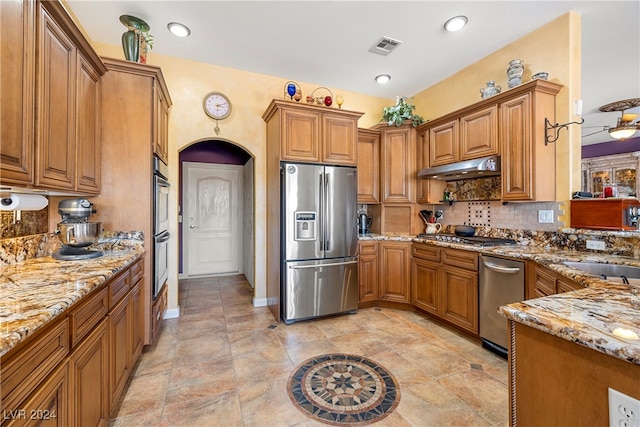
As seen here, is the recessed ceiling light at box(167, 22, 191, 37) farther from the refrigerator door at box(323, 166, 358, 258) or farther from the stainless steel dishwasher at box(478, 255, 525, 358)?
the stainless steel dishwasher at box(478, 255, 525, 358)

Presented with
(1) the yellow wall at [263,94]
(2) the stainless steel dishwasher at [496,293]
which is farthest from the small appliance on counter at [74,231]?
(2) the stainless steel dishwasher at [496,293]

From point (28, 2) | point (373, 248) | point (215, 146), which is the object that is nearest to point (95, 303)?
point (28, 2)

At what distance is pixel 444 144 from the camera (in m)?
3.32

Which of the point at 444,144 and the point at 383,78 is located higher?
the point at 383,78

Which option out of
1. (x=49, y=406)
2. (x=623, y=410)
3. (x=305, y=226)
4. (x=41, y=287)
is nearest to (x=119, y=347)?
(x=41, y=287)

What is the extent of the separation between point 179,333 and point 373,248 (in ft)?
7.87

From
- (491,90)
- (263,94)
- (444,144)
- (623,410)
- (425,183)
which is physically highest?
(263,94)

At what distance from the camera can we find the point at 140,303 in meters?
2.20

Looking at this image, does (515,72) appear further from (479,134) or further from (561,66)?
(479,134)

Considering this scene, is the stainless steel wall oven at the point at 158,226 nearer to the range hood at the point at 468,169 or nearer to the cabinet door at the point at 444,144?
the range hood at the point at 468,169

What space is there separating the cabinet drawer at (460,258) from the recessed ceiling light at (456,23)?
2.19 m

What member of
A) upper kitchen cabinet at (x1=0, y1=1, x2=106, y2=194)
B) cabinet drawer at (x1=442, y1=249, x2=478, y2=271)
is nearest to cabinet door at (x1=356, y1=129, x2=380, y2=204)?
cabinet drawer at (x1=442, y1=249, x2=478, y2=271)

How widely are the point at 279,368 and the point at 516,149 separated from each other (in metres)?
2.91

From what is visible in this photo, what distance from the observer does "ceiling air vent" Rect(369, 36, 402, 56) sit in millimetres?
2879
